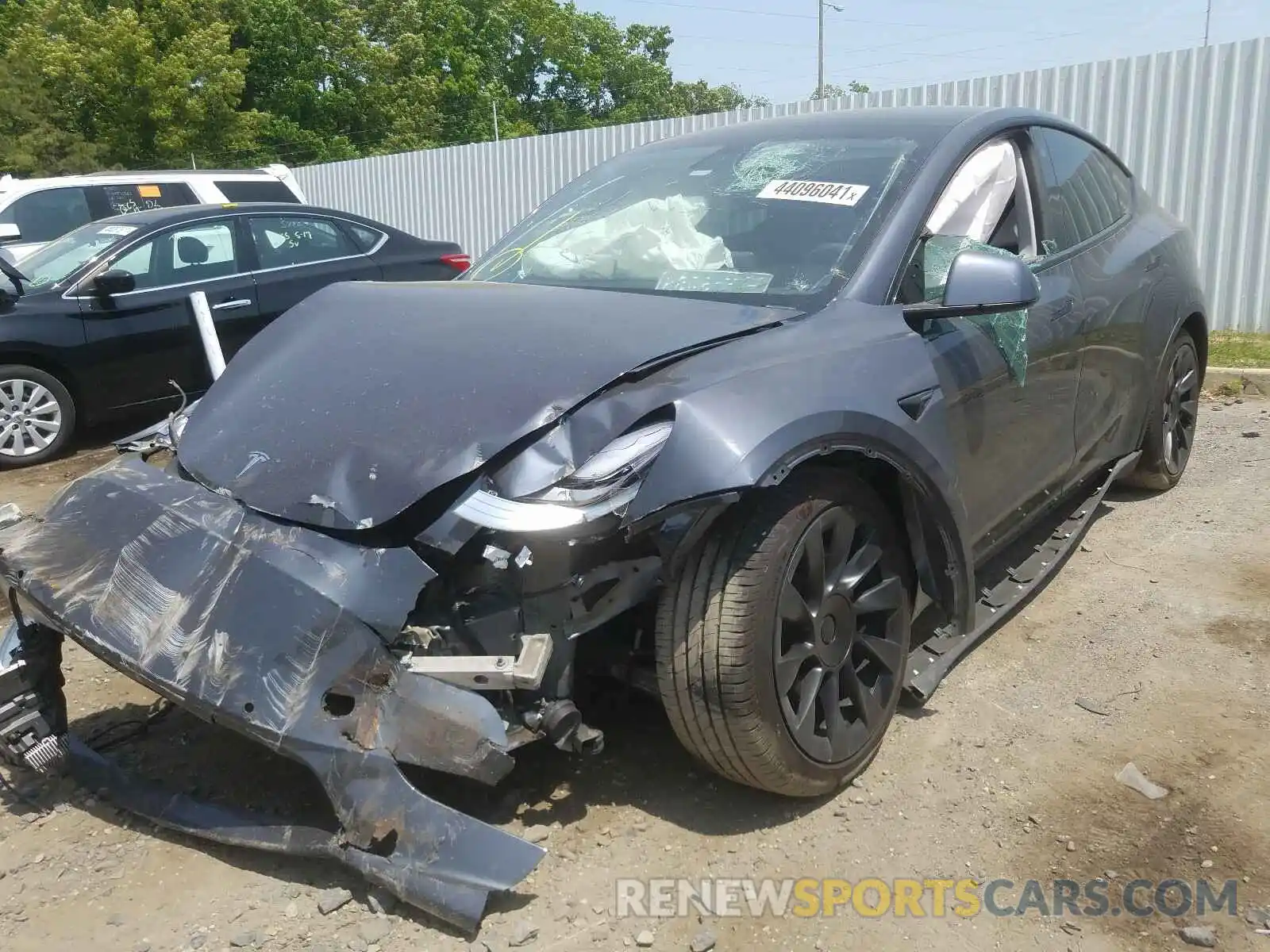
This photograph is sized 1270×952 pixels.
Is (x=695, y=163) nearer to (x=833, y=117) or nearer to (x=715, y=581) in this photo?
(x=833, y=117)

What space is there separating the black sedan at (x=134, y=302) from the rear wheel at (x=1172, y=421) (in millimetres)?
5475

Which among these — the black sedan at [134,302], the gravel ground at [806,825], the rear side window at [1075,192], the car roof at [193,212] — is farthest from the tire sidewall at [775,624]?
the car roof at [193,212]

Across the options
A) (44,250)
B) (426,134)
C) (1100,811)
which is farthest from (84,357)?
(426,134)

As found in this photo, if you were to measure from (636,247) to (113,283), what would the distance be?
4.75 m

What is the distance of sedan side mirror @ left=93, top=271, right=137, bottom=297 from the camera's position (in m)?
6.55

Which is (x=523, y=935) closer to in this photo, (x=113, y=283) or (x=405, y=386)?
(x=405, y=386)

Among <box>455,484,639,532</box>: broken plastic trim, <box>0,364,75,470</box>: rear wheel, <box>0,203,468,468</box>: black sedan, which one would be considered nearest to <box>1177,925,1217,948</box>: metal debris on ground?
<box>455,484,639,532</box>: broken plastic trim

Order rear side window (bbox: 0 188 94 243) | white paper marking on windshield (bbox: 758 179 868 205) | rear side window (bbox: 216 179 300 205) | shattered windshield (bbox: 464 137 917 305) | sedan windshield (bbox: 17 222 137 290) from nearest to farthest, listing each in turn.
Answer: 1. shattered windshield (bbox: 464 137 917 305)
2. white paper marking on windshield (bbox: 758 179 868 205)
3. sedan windshield (bbox: 17 222 137 290)
4. rear side window (bbox: 0 188 94 243)
5. rear side window (bbox: 216 179 300 205)

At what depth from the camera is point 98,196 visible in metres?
9.77

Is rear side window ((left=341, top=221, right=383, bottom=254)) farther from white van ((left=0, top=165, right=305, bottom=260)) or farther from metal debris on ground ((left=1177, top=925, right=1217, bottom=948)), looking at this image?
metal debris on ground ((left=1177, top=925, right=1217, bottom=948))

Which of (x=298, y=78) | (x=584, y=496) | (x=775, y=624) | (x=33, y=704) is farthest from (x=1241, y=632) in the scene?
(x=298, y=78)

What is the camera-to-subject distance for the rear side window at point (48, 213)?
30.7 ft

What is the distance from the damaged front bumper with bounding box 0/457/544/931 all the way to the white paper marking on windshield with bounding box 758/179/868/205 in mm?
1669

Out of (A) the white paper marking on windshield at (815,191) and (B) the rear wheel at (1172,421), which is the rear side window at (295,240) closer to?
(A) the white paper marking on windshield at (815,191)
